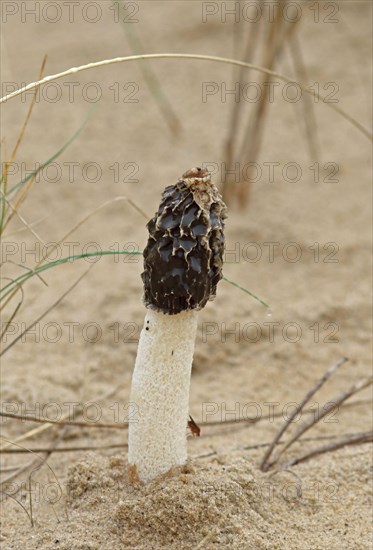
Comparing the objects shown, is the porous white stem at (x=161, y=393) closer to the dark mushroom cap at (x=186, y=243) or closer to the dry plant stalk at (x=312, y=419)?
the dark mushroom cap at (x=186, y=243)

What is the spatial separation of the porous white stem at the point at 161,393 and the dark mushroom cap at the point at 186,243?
5.3 inches

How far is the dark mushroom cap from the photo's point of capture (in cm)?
295

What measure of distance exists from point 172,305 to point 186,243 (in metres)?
0.25

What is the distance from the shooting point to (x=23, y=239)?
638 cm

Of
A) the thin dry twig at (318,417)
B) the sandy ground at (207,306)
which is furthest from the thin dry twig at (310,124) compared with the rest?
the thin dry twig at (318,417)

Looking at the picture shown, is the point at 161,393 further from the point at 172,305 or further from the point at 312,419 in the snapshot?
the point at 312,419

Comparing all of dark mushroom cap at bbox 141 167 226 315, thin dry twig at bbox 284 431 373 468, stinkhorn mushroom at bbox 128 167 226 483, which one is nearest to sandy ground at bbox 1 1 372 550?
thin dry twig at bbox 284 431 373 468

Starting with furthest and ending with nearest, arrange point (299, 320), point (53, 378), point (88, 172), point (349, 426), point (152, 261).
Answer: point (88, 172)
point (299, 320)
point (53, 378)
point (349, 426)
point (152, 261)

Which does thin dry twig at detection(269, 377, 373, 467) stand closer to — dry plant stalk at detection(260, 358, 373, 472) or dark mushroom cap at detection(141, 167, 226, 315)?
dry plant stalk at detection(260, 358, 373, 472)

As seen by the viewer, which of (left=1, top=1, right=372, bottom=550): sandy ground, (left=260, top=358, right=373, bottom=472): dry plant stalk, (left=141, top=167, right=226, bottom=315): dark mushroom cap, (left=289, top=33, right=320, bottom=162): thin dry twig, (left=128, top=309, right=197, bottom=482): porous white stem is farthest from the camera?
(left=289, top=33, right=320, bottom=162): thin dry twig

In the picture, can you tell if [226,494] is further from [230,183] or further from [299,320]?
[230,183]

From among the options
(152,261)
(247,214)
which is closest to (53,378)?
(152,261)

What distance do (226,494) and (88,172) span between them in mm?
4349

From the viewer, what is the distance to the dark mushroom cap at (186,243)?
9.66 ft
